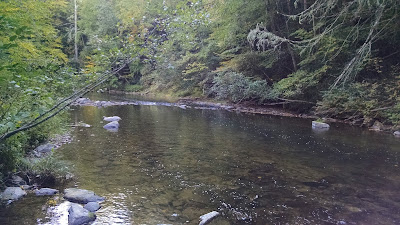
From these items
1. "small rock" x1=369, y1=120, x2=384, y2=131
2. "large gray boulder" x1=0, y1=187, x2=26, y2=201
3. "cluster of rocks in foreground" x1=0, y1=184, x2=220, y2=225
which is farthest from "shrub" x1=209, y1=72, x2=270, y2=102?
"large gray boulder" x1=0, y1=187, x2=26, y2=201

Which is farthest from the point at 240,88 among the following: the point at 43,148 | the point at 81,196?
the point at 81,196

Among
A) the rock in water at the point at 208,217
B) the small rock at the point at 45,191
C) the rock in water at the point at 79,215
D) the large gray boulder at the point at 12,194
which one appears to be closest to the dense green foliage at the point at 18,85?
the large gray boulder at the point at 12,194

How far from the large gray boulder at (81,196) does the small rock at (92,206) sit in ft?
0.64

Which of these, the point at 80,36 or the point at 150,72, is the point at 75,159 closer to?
the point at 150,72

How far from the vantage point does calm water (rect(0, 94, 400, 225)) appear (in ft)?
15.8

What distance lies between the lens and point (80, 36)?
34.4 meters

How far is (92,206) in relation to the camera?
15.9 feet

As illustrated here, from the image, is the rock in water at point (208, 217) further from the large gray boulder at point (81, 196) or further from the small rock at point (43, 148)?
the small rock at point (43, 148)

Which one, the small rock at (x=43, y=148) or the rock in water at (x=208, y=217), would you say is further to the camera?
the small rock at (x=43, y=148)

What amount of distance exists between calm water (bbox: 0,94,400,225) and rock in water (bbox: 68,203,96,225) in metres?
0.13

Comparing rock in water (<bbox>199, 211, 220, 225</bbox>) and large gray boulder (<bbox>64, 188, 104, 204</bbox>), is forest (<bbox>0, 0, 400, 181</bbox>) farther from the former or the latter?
rock in water (<bbox>199, 211, 220, 225</bbox>)

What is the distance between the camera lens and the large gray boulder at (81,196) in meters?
5.08

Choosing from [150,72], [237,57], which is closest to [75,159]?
[237,57]

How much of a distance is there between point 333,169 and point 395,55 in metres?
10.3
